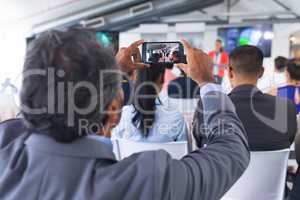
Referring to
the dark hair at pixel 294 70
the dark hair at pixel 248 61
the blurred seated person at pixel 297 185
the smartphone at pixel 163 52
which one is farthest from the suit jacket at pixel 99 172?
the dark hair at pixel 294 70

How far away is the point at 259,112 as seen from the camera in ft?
5.83

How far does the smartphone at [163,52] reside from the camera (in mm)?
1001

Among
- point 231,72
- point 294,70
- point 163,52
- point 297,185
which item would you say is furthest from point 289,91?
point 163,52

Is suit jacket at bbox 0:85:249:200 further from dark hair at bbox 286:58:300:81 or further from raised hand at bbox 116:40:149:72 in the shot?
dark hair at bbox 286:58:300:81

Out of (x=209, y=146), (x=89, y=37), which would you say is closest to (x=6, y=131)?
(x=89, y=37)

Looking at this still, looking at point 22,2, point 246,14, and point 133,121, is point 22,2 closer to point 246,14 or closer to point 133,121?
point 246,14

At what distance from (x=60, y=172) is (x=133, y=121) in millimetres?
1326

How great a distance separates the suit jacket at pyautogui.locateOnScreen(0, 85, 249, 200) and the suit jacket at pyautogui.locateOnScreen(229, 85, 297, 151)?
111 cm

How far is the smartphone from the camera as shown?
1.00 m

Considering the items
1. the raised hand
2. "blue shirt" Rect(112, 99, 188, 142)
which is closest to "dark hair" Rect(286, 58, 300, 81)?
"blue shirt" Rect(112, 99, 188, 142)

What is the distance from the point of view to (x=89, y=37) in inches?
25.2

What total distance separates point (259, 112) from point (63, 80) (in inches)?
54.2

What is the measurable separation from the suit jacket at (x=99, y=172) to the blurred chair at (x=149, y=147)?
87 cm

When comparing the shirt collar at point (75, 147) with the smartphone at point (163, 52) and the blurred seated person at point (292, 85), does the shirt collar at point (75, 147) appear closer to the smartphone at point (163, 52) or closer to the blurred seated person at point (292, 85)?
the smartphone at point (163, 52)
